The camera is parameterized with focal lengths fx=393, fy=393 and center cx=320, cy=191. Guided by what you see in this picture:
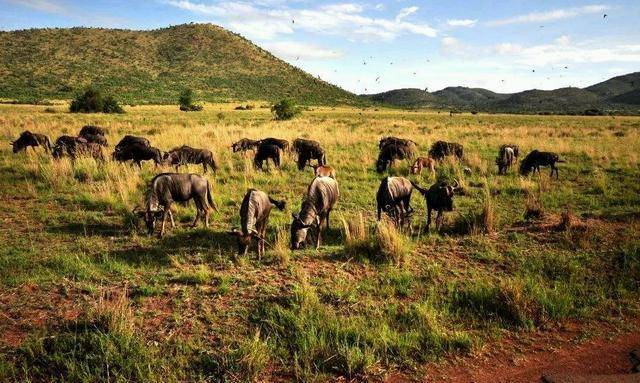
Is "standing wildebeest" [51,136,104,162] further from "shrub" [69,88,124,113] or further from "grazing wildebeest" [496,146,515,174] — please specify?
"shrub" [69,88,124,113]

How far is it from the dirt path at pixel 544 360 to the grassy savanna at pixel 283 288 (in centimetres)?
24

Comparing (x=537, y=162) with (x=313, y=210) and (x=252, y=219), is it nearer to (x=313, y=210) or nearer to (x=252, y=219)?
(x=313, y=210)

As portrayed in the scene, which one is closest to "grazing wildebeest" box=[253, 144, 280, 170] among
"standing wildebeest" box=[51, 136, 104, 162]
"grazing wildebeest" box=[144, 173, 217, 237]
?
"standing wildebeest" box=[51, 136, 104, 162]

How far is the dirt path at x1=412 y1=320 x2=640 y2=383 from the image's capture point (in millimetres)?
4965

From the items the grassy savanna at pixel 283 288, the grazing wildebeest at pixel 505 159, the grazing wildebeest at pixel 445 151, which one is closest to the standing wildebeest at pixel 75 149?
the grassy savanna at pixel 283 288

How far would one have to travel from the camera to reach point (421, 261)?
27.2ft

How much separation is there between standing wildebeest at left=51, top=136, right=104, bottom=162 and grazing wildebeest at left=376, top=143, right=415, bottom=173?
1217 cm

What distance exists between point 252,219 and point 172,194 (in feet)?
9.52

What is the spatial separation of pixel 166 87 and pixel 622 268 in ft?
288

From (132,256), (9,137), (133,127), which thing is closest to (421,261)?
(132,256)

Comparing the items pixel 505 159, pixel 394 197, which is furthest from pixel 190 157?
pixel 505 159

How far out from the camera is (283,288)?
23.0 feet

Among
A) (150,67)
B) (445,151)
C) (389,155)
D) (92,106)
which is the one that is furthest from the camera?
(150,67)

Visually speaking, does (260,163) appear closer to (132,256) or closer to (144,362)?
(132,256)
